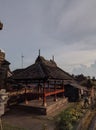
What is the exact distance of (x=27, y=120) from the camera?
14336mm

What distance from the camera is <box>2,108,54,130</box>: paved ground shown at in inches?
503

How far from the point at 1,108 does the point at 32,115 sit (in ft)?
23.9

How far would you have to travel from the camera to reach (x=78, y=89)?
26641mm

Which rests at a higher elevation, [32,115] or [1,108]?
[1,108]

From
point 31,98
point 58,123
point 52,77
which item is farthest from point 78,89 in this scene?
point 58,123

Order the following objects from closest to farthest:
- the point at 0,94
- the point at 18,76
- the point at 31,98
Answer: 1. the point at 0,94
2. the point at 18,76
3. the point at 31,98

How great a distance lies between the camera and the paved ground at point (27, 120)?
503 inches

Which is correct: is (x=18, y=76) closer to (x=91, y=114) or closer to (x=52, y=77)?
(x=52, y=77)


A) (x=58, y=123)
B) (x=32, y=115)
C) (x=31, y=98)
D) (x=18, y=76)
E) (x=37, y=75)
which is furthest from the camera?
(x=31, y=98)

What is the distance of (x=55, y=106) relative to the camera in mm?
18812

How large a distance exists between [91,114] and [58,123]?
6568 millimetres

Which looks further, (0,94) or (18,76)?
(18,76)

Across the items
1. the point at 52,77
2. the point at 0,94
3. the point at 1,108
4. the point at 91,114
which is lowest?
the point at 91,114

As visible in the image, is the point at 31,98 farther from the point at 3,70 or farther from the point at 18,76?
the point at 3,70
